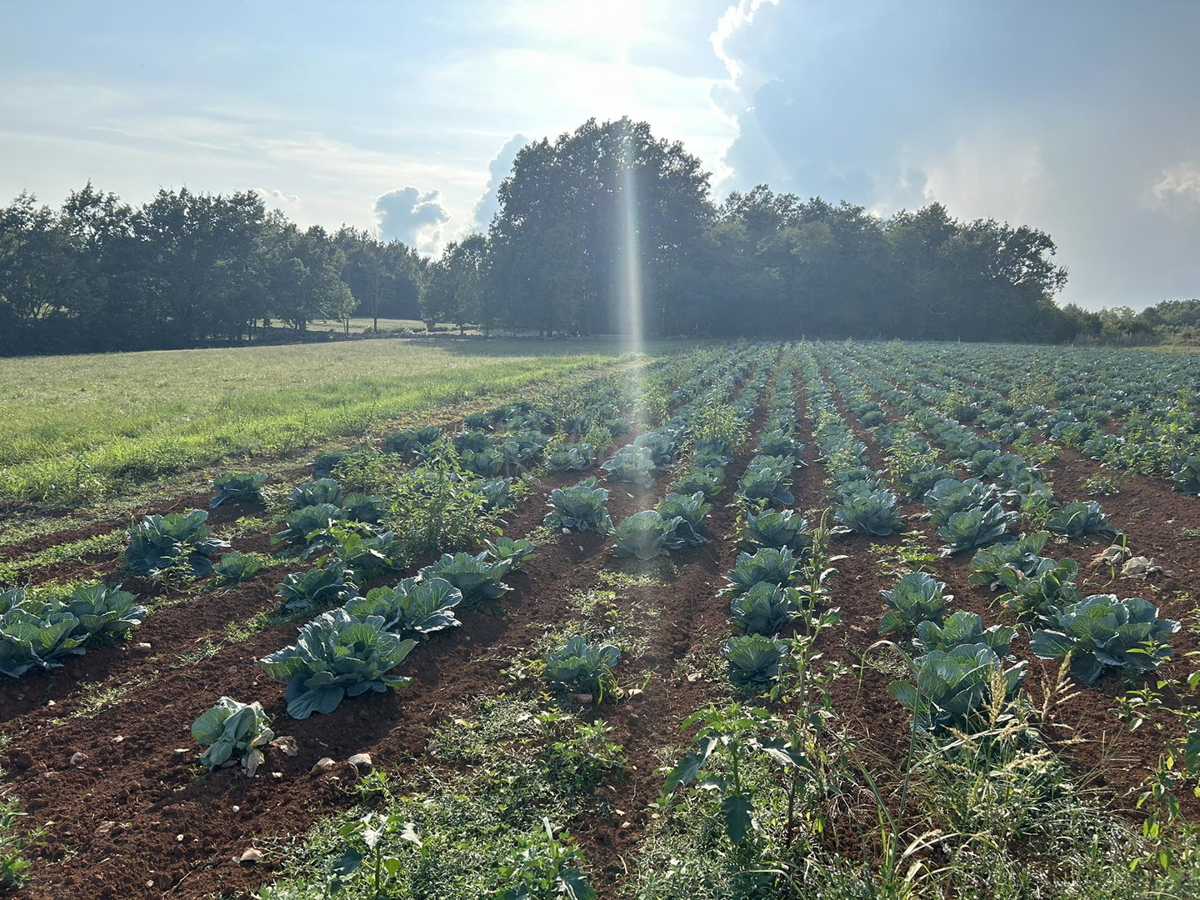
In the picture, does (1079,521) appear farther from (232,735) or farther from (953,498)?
(232,735)

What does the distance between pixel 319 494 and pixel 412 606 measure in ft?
11.9

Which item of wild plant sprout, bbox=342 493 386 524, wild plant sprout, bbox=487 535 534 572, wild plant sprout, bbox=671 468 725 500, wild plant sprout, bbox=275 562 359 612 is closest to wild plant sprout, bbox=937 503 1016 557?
wild plant sprout, bbox=671 468 725 500

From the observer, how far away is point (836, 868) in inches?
110

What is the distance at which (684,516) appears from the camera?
747 centimetres

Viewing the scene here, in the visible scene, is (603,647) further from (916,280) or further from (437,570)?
(916,280)

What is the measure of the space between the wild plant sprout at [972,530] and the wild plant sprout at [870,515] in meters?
0.67

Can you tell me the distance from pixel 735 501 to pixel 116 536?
7082mm

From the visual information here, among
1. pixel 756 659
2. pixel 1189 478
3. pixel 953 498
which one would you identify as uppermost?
pixel 1189 478

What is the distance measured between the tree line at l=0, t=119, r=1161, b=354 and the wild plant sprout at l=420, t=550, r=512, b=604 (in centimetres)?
4801

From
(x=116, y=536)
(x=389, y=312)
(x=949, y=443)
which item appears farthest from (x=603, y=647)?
(x=389, y=312)

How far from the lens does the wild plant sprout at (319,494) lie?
26.7 feet

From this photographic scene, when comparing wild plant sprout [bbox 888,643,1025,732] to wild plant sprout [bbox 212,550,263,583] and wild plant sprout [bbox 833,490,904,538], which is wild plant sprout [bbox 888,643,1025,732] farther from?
wild plant sprout [bbox 212,550,263,583]

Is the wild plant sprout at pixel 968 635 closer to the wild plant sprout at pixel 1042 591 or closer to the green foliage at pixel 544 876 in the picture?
the wild plant sprout at pixel 1042 591

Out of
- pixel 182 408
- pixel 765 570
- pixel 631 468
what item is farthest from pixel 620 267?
pixel 765 570
